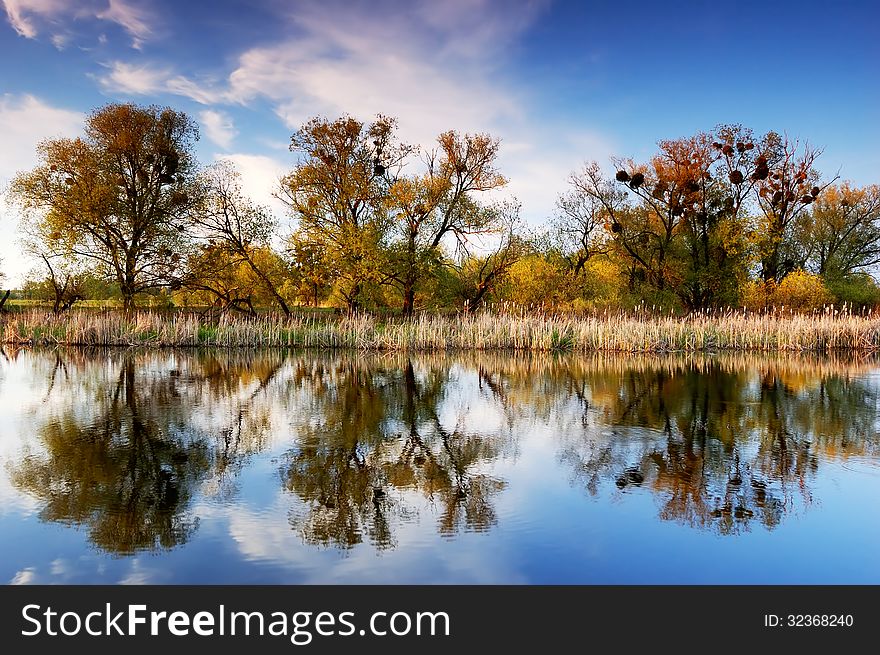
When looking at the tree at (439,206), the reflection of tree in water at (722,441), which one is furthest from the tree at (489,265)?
the reflection of tree in water at (722,441)

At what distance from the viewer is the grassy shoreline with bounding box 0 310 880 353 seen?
81.8ft

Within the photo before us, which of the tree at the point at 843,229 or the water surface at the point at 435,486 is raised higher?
the tree at the point at 843,229

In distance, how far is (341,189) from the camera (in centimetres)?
3709

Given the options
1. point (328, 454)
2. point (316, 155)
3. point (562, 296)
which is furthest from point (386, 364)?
point (562, 296)

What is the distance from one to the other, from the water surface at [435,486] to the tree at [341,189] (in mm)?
23894

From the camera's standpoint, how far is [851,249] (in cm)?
5300

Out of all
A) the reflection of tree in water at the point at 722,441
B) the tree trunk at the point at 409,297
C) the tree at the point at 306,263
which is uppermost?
the tree at the point at 306,263

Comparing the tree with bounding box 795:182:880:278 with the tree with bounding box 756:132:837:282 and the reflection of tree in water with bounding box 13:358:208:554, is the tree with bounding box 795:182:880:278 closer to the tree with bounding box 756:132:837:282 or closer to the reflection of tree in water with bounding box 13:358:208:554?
the tree with bounding box 756:132:837:282

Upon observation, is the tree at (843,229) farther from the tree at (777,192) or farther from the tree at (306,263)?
the tree at (306,263)

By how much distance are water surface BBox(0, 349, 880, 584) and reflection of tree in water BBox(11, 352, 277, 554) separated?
31 mm

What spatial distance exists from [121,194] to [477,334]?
2121 centimetres

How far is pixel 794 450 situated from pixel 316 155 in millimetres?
33394

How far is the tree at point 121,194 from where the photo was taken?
3334cm

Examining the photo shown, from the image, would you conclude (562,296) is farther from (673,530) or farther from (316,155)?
(673,530)
